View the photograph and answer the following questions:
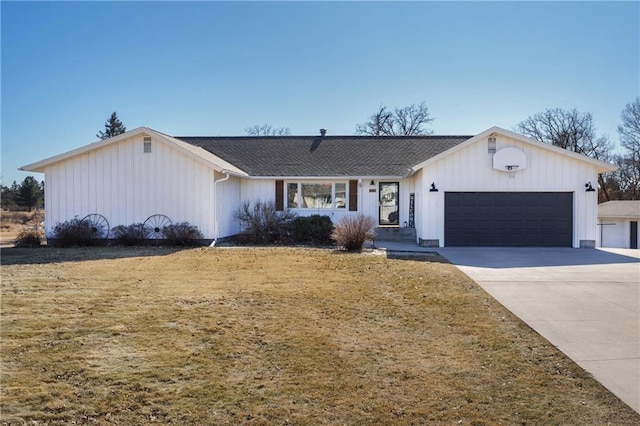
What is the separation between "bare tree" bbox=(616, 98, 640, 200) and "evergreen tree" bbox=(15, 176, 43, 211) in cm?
5395

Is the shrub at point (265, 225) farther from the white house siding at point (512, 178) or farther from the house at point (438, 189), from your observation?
the white house siding at point (512, 178)

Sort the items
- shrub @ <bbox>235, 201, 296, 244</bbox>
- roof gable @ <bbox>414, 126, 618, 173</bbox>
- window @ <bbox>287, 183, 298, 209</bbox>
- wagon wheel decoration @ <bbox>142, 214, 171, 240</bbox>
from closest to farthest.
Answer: roof gable @ <bbox>414, 126, 618, 173</bbox> → wagon wheel decoration @ <bbox>142, 214, 171, 240</bbox> → shrub @ <bbox>235, 201, 296, 244</bbox> → window @ <bbox>287, 183, 298, 209</bbox>

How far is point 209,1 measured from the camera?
13453 mm

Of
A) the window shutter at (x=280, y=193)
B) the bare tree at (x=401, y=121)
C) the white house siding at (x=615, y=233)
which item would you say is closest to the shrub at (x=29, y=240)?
the window shutter at (x=280, y=193)

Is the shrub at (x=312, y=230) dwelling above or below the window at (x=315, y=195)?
below

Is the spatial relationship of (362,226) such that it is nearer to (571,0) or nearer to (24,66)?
(571,0)

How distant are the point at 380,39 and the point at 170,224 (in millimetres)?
10478

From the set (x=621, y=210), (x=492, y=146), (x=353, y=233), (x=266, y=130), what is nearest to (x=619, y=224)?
(x=621, y=210)

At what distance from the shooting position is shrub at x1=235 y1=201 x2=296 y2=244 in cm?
1627

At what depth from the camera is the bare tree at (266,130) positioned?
48.1 metres

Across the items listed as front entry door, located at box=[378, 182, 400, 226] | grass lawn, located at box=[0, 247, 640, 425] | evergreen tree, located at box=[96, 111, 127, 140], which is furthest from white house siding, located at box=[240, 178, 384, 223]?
evergreen tree, located at box=[96, 111, 127, 140]

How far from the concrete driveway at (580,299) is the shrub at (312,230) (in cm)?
466

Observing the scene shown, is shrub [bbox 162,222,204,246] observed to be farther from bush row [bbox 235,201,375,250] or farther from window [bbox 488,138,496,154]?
window [bbox 488,138,496,154]

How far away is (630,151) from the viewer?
38.3 meters
